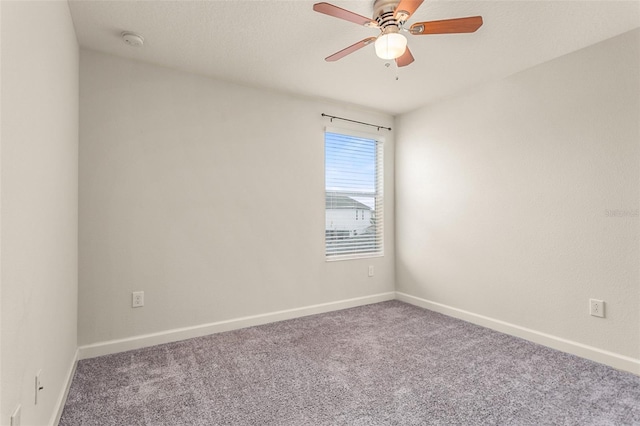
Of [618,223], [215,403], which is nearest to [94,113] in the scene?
[215,403]

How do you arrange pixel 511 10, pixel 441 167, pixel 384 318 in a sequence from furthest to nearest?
pixel 441 167, pixel 384 318, pixel 511 10

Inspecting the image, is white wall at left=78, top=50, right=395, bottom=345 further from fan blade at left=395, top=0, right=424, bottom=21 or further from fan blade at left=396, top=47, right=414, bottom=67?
fan blade at left=395, top=0, right=424, bottom=21

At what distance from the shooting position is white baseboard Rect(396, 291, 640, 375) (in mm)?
2340

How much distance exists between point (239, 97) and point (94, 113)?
1203 millimetres

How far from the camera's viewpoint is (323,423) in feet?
5.68

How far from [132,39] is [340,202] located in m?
2.46

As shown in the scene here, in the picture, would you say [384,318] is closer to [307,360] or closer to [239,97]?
[307,360]

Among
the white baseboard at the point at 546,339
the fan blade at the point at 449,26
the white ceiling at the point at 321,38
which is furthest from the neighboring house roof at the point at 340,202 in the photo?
the fan blade at the point at 449,26

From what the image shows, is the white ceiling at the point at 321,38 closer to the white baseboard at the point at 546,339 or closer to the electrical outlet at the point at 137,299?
the electrical outlet at the point at 137,299

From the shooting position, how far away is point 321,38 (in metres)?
2.42

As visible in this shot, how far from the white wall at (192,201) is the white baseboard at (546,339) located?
1161 millimetres

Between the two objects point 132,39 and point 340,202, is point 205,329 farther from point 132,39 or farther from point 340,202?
point 132,39

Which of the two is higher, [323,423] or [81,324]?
[81,324]

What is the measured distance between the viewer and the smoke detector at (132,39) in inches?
92.5
